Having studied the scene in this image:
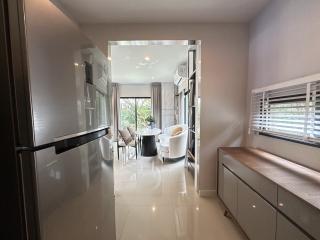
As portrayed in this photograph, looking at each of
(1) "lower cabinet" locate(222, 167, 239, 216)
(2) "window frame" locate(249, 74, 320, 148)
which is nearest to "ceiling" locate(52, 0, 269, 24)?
(2) "window frame" locate(249, 74, 320, 148)

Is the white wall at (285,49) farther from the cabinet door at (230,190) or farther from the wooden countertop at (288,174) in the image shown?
the cabinet door at (230,190)

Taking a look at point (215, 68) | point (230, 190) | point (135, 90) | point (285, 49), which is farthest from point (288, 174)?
point (135, 90)

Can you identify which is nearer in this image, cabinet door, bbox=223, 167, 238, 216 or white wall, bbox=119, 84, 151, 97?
cabinet door, bbox=223, 167, 238, 216

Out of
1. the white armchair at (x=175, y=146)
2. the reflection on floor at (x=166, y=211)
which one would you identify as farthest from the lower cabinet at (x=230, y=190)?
the white armchair at (x=175, y=146)

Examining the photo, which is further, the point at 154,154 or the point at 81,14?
the point at 154,154

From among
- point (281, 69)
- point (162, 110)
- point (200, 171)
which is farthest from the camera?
point (162, 110)

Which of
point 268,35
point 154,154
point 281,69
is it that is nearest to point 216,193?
point 281,69

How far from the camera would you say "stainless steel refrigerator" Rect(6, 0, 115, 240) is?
0.65m

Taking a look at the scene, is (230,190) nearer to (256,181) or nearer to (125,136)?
(256,181)

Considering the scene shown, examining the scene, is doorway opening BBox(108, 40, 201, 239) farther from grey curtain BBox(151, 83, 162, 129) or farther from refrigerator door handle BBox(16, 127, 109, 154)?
refrigerator door handle BBox(16, 127, 109, 154)

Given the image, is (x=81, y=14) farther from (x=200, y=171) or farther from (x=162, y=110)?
(x=162, y=110)

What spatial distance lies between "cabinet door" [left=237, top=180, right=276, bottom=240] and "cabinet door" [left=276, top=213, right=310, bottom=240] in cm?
6

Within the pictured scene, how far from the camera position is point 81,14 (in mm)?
2557

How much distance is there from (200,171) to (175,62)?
3383 millimetres
